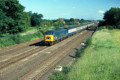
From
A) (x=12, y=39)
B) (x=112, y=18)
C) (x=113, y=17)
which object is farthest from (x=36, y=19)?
(x=12, y=39)

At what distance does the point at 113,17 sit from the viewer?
70812 millimetres

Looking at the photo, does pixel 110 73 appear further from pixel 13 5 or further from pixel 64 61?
pixel 13 5

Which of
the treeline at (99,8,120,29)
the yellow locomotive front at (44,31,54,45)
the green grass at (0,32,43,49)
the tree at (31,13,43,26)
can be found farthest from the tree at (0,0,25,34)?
the tree at (31,13,43,26)

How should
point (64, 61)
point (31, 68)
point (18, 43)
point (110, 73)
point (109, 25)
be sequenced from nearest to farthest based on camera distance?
point (110, 73) < point (31, 68) < point (64, 61) < point (18, 43) < point (109, 25)

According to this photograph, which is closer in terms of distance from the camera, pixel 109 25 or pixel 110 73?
pixel 110 73

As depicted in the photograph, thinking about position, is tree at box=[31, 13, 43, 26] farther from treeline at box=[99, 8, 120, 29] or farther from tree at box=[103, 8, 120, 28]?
tree at box=[103, 8, 120, 28]

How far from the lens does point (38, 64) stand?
54.6ft

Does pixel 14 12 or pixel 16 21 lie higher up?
pixel 14 12

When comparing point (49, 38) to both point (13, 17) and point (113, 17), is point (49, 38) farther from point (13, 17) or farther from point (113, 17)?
point (113, 17)

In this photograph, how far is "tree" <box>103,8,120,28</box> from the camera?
68812mm

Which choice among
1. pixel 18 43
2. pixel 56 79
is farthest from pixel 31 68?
pixel 18 43

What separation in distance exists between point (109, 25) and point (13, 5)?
5071 centimetres

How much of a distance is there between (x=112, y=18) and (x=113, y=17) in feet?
6.64

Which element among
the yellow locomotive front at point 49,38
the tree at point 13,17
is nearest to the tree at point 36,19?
the tree at point 13,17
